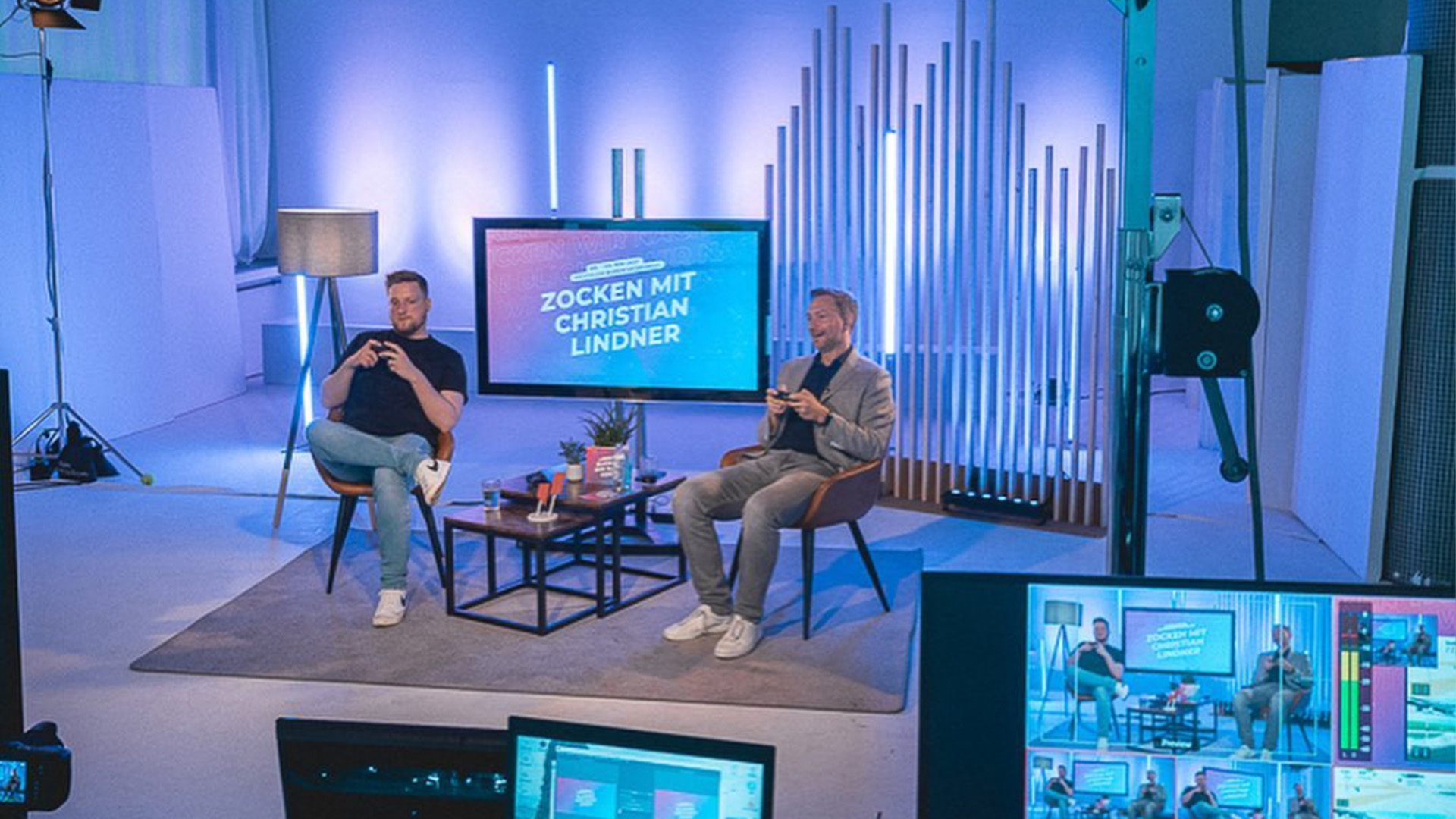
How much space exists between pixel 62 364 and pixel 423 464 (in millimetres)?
3851

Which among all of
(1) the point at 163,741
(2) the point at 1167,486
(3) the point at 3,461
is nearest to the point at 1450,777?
(3) the point at 3,461

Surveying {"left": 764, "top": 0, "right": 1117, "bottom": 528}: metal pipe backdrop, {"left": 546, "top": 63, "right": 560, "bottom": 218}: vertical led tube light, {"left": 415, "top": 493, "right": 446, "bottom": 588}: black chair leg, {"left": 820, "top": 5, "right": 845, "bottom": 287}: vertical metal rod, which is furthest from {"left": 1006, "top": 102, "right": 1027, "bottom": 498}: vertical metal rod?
{"left": 546, "top": 63, "right": 560, "bottom": 218}: vertical led tube light

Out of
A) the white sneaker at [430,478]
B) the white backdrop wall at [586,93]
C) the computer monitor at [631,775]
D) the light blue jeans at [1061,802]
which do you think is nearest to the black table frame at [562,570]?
the white sneaker at [430,478]

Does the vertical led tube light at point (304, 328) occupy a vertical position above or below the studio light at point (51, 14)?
below

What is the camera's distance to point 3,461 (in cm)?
215

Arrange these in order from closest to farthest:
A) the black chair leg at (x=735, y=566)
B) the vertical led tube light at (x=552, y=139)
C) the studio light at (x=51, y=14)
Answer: the black chair leg at (x=735, y=566)
the studio light at (x=51, y=14)
the vertical led tube light at (x=552, y=139)

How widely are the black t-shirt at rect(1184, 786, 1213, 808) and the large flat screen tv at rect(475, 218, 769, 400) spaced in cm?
508

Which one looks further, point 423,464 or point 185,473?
point 185,473

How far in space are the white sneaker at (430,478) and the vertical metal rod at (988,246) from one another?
266 cm

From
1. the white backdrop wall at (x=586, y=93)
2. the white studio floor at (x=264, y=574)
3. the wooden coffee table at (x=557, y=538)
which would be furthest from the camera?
the white backdrop wall at (x=586, y=93)

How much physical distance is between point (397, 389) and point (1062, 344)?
2.95m

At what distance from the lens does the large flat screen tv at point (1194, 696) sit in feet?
6.66

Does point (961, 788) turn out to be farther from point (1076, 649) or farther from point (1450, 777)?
point (1450, 777)

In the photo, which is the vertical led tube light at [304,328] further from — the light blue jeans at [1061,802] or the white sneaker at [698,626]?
the light blue jeans at [1061,802]
